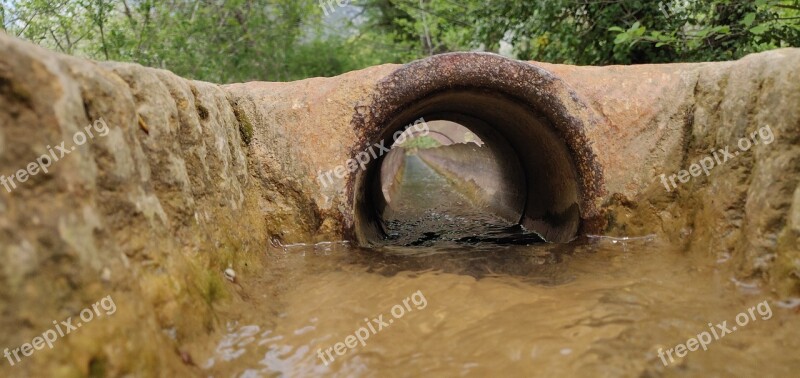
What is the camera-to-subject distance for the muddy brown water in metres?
2.44

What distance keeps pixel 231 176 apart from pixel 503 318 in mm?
2339

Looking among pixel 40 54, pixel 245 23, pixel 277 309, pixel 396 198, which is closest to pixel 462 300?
pixel 277 309

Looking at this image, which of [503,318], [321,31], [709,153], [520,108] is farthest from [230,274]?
[321,31]

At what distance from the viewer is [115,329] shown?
1972 mm

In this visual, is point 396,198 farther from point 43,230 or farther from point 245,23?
point 43,230

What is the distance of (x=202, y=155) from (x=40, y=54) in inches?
63.3

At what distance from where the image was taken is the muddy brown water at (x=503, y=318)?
2443 millimetres

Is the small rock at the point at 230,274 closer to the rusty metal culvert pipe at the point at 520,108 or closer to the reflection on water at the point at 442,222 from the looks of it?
the rusty metal culvert pipe at the point at 520,108

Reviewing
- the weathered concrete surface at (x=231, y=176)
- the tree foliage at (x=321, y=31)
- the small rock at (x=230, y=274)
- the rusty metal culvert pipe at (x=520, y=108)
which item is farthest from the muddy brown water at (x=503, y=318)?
the tree foliage at (x=321, y=31)

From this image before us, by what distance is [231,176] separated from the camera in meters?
4.17

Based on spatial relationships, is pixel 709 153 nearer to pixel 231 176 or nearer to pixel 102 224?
pixel 231 176

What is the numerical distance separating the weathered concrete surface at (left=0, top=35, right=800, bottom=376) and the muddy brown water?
0.82 ft

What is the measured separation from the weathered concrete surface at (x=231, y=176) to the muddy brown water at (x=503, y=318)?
0.25 m

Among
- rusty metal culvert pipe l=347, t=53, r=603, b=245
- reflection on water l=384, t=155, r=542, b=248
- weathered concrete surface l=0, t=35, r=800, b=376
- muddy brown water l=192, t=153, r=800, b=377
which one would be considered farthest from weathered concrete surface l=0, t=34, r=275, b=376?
reflection on water l=384, t=155, r=542, b=248
